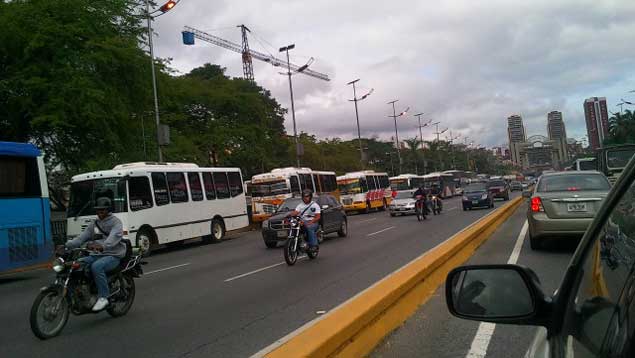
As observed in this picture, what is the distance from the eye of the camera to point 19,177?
1389 centimetres

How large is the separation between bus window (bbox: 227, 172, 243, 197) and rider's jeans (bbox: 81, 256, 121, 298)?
52.0 ft

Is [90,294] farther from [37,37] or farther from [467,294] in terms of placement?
[37,37]

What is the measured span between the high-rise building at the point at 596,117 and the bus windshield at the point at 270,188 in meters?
64.4

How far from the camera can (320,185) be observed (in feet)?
112

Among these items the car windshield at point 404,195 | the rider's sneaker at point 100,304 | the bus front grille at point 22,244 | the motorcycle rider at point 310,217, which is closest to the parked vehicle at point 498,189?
the car windshield at point 404,195

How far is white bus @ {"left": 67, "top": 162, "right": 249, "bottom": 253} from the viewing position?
17.2 metres

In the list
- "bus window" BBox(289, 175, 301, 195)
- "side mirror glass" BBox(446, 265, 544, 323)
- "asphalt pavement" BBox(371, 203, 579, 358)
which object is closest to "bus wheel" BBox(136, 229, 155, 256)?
"bus window" BBox(289, 175, 301, 195)

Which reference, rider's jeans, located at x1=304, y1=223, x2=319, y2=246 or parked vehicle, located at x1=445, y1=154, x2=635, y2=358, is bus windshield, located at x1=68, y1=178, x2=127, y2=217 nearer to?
rider's jeans, located at x1=304, y1=223, x2=319, y2=246

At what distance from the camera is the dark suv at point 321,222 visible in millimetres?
16797

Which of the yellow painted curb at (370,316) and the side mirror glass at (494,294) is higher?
the side mirror glass at (494,294)

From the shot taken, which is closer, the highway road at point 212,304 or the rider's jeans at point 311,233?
the highway road at point 212,304

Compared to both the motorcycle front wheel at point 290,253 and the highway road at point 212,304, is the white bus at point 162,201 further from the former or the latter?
the motorcycle front wheel at point 290,253

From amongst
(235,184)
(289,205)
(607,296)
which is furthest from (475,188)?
(607,296)

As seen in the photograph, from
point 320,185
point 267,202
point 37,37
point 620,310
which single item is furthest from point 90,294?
point 320,185
